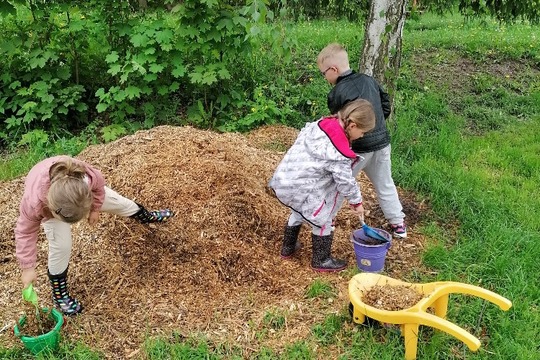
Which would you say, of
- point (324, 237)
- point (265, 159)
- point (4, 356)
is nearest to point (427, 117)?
point (265, 159)

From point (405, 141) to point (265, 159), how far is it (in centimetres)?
154

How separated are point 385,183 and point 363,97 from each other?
721mm

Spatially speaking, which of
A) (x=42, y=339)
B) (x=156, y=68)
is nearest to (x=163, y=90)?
(x=156, y=68)

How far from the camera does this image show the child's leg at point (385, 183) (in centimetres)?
391

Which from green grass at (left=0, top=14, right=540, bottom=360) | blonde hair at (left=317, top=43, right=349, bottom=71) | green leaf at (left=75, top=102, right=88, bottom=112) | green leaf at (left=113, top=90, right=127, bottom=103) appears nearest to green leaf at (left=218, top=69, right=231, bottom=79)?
green grass at (left=0, top=14, right=540, bottom=360)

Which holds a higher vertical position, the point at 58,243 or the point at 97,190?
the point at 97,190

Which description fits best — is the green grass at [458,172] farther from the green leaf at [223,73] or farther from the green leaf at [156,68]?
the green leaf at [156,68]

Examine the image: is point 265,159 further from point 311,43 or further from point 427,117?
point 311,43

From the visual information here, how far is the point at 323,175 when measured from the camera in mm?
3396

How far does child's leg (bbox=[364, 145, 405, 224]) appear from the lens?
3.91 metres

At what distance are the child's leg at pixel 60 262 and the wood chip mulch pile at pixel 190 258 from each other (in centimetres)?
12

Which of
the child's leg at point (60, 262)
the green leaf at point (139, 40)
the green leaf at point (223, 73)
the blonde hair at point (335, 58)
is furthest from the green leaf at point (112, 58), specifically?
the child's leg at point (60, 262)

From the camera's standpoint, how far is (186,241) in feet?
12.2

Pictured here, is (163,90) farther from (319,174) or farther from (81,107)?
(319,174)
